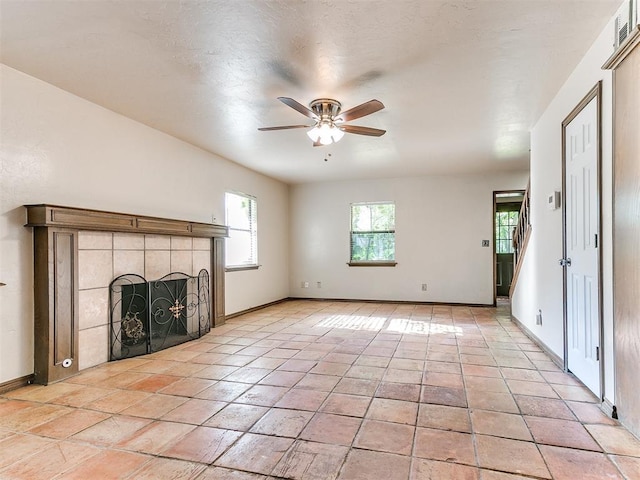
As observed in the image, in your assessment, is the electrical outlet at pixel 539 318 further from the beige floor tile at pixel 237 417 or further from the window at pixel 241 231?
the window at pixel 241 231

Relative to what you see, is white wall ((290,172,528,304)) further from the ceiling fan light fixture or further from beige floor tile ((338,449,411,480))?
beige floor tile ((338,449,411,480))

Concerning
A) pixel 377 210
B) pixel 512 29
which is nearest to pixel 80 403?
pixel 512 29

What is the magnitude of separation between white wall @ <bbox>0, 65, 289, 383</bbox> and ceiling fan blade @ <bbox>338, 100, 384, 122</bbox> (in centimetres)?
231

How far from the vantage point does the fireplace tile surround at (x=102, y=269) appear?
3.34m

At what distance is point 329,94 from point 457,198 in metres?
4.47

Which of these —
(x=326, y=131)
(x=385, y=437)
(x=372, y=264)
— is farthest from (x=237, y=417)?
(x=372, y=264)

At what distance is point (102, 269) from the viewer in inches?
139

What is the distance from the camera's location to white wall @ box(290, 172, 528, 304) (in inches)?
A: 271

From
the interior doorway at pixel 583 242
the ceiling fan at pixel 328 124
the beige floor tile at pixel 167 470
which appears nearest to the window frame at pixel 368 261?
the ceiling fan at pixel 328 124

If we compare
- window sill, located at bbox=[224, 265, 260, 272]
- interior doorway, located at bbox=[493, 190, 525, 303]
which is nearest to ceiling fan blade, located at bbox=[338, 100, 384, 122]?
window sill, located at bbox=[224, 265, 260, 272]

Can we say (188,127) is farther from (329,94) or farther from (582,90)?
(582,90)

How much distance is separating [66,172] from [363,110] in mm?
2630

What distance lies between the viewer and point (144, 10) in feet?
7.02

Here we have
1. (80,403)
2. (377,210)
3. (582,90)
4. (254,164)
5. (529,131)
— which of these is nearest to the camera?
(80,403)
